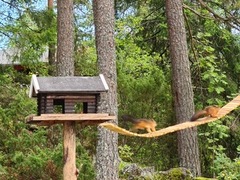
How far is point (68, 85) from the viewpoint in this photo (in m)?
4.26

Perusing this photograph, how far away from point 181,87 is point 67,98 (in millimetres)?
3499

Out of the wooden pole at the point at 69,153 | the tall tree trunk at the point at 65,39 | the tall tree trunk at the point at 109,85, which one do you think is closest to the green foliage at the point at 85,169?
the tall tree trunk at the point at 109,85

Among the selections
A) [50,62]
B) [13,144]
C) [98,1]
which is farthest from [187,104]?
[50,62]

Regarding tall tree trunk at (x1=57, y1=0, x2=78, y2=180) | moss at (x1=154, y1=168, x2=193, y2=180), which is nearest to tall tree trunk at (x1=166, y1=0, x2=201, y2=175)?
moss at (x1=154, y1=168, x2=193, y2=180)

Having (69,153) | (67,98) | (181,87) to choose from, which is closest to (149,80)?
(181,87)

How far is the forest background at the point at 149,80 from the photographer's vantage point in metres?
7.31

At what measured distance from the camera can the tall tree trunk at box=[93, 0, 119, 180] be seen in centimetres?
609

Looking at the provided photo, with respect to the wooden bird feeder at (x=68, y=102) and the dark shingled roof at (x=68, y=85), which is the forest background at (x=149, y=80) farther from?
the dark shingled roof at (x=68, y=85)

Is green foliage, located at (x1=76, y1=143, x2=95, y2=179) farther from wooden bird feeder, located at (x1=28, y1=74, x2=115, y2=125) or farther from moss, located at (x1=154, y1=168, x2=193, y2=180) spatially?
wooden bird feeder, located at (x1=28, y1=74, x2=115, y2=125)

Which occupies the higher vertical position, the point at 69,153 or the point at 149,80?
the point at 149,80

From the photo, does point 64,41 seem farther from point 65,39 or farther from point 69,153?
point 69,153

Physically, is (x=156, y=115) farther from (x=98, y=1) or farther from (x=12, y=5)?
(x=12, y=5)

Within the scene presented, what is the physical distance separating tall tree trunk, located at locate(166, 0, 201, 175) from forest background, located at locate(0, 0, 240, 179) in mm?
264

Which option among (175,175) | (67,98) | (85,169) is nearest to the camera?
(67,98)
